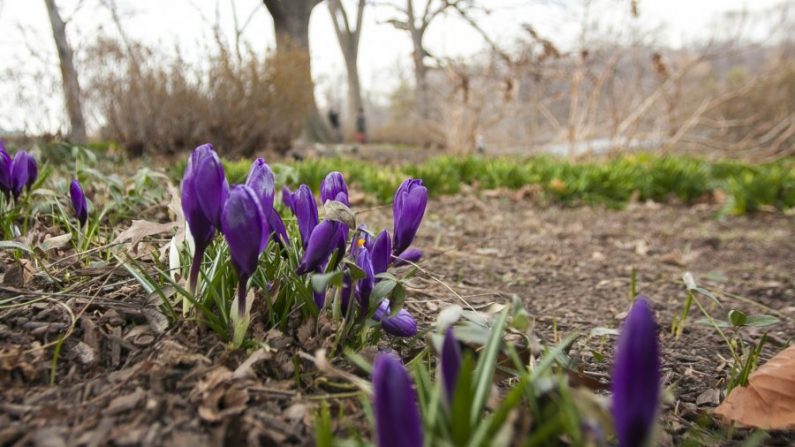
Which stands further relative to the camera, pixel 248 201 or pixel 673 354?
A: pixel 673 354

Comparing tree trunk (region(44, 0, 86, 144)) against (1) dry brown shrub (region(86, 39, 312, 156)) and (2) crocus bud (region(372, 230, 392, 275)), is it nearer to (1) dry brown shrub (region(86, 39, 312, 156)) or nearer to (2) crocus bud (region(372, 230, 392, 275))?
(1) dry brown shrub (region(86, 39, 312, 156))

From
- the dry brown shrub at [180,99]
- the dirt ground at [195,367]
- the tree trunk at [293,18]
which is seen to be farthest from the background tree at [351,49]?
the dirt ground at [195,367]

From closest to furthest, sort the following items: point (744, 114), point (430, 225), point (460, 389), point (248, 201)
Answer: point (460, 389) → point (248, 201) → point (430, 225) → point (744, 114)

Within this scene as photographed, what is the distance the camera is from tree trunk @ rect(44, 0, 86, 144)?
6.95 meters

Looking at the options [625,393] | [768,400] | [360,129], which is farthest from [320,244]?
[360,129]

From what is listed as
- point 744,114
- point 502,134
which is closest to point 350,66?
point 502,134

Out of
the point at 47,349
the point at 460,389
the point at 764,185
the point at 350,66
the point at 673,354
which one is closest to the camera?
the point at 460,389

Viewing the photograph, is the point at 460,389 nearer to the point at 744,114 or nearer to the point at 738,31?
the point at 738,31

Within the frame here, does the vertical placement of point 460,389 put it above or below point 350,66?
below

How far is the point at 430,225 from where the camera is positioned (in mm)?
4223

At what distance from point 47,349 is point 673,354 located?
169cm

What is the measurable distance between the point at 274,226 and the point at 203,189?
236mm

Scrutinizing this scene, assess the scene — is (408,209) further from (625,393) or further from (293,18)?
(293,18)

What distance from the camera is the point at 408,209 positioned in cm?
113
